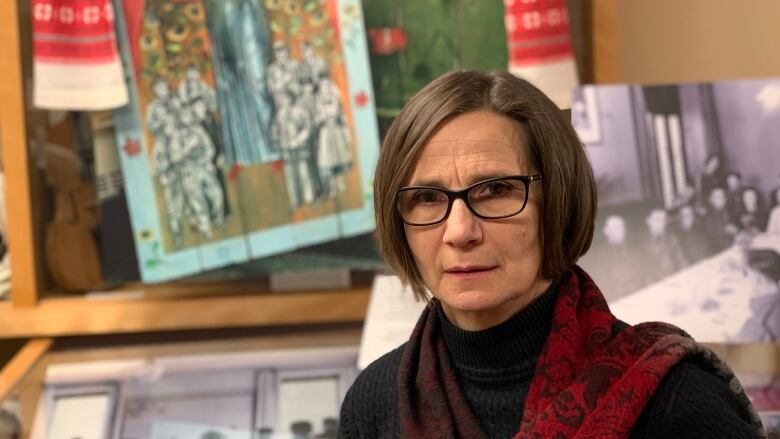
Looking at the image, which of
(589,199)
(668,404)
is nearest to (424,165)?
(589,199)

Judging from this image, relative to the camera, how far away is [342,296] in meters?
2.13

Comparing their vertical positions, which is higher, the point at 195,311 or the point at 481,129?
the point at 481,129

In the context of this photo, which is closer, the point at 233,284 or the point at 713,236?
the point at 713,236

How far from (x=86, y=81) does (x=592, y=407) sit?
5.02ft

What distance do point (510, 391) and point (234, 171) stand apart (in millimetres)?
1286

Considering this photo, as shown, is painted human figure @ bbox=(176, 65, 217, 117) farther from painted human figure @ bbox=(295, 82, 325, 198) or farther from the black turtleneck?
the black turtleneck

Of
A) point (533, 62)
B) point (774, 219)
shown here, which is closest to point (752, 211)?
point (774, 219)

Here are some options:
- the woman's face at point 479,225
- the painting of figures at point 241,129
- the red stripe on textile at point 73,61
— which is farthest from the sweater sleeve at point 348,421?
the red stripe on textile at point 73,61

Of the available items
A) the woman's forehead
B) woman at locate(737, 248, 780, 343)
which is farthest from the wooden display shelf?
the woman's forehead

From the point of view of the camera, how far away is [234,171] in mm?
2068

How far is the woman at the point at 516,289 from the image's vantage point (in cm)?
82

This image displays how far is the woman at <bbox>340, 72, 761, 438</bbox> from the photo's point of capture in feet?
2.68

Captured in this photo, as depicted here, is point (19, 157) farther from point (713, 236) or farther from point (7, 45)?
point (713, 236)

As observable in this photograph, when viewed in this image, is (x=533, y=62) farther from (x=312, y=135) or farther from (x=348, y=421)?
(x=348, y=421)
